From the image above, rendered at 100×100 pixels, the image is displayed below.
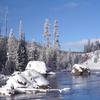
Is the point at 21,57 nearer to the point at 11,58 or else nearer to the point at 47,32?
the point at 11,58

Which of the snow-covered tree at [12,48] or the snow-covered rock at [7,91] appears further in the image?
the snow-covered tree at [12,48]

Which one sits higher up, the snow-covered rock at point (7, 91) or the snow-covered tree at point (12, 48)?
the snow-covered tree at point (12, 48)

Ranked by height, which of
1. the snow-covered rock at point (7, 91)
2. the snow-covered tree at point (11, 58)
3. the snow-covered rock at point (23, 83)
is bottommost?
the snow-covered rock at point (7, 91)

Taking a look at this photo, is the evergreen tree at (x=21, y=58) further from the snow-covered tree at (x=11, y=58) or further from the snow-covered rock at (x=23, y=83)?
the snow-covered rock at (x=23, y=83)

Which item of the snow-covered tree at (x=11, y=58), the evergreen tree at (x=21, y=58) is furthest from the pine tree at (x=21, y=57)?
the snow-covered tree at (x=11, y=58)

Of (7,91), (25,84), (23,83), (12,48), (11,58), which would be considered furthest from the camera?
(12,48)

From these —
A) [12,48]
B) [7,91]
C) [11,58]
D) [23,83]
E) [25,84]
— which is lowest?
[7,91]

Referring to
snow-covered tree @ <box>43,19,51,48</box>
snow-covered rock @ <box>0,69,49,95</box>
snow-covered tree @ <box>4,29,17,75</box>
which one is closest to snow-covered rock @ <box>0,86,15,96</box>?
snow-covered rock @ <box>0,69,49,95</box>

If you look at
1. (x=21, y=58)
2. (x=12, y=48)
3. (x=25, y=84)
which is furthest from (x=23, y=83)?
(x=12, y=48)

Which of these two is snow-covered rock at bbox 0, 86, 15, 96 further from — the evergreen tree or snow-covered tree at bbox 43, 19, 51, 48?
snow-covered tree at bbox 43, 19, 51, 48

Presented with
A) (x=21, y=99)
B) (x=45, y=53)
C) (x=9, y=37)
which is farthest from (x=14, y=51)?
(x=21, y=99)

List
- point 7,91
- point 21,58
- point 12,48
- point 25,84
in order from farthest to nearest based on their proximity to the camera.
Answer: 1. point 12,48
2. point 21,58
3. point 25,84
4. point 7,91

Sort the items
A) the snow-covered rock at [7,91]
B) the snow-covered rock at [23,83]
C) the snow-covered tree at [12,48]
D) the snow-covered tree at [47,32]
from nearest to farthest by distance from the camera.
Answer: the snow-covered rock at [7,91] → the snow-covered rock at [23,83] → the snow-covered tree at [12,48] → the snow-covered tree at [47,32]

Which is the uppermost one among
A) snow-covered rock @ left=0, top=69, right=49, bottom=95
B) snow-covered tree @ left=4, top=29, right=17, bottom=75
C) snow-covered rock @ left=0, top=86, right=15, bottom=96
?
snow-covered tree @ left=4, top=29, right=17, bottom=75
